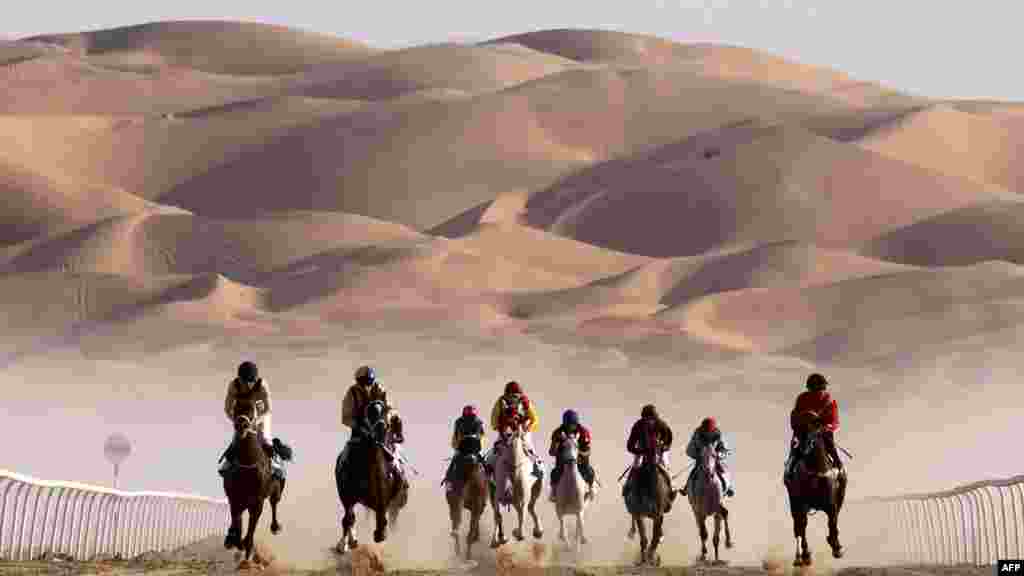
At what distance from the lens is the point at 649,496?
108ft

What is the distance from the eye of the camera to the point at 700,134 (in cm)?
18425

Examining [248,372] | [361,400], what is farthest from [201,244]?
[248,372]

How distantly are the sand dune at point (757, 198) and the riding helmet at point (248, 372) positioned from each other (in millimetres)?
126622

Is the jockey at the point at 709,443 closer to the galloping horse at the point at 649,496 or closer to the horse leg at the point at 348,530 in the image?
the galloping horse at the point at 649,496

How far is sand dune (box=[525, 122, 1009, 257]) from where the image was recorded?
15712 cm

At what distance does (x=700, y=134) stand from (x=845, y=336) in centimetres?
6845

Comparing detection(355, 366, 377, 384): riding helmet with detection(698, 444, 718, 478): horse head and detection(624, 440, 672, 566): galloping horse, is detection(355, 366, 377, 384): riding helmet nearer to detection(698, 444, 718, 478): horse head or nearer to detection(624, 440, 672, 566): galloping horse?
detection(624, 440, 672, 566): galloping horse

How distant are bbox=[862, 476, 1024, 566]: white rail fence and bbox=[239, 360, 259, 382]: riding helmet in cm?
1008

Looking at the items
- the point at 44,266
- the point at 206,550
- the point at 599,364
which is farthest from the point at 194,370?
the point at 206,550

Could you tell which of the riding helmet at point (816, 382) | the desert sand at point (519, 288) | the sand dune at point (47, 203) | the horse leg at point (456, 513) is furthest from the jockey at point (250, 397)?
the sand dune at point (47, 203)

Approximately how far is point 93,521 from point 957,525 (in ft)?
41.5

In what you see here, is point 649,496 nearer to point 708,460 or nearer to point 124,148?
point 708,460

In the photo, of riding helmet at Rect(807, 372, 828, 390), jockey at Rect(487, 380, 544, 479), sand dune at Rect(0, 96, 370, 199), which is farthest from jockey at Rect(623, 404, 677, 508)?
sand dune at Rect(0, 96, 370, 199)

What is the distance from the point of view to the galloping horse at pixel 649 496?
32750mm
